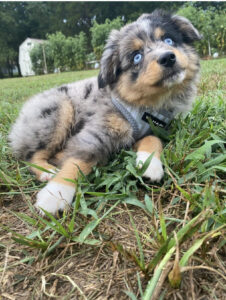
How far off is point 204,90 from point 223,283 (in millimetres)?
3893

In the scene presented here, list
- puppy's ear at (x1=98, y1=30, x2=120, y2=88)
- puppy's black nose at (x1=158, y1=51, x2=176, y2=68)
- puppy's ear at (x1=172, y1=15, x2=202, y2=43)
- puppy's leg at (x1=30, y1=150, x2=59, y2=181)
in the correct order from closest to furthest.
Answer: puppy's black nose at (x1=158, y1=51, x2=176, y2=68)
puppy's leg at (x1=30, y1=150, x2=59, y2=181)
puppy's ear at (x1=98, y1=30, x2=120, y2=88)
puppy's ear at (x1=172, y1=15, x2=202, y2=43)

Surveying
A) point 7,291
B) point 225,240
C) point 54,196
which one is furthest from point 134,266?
point 54,196

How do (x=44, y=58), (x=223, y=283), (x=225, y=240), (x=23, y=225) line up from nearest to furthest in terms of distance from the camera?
(x=223, y=283)
(x=225, y=240)
(x=23, y=225)
(x=44, y=58)

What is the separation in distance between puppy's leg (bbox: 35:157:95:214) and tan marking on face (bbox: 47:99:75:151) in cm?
49

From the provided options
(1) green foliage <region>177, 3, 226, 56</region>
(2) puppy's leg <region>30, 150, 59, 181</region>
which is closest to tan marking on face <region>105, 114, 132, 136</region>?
(2) puppy's leg <region>30, 150, 59, 181</region>

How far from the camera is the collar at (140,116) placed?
233cm

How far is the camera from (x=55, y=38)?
27.4 metres

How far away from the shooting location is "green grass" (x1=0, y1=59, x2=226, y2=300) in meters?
1.12

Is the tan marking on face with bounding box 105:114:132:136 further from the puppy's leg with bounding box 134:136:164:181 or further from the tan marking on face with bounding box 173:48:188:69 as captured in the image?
the tan marking on face with bounding box 173:48:188:69

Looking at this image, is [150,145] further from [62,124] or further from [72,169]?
[62,124]

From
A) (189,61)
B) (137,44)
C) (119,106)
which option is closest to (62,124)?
(119,106)

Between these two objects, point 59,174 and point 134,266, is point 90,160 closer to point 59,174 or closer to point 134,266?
point 59,174

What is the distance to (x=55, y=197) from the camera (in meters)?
1.77

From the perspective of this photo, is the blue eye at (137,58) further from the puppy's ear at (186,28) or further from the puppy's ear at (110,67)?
the puppy's ear at (186,28)
